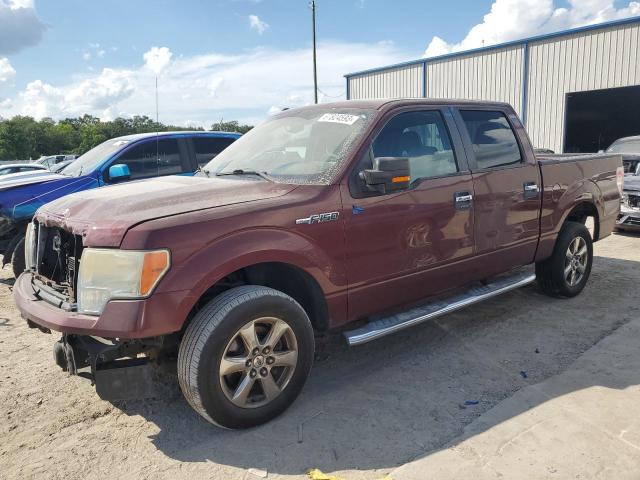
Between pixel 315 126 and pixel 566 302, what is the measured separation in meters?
3.24

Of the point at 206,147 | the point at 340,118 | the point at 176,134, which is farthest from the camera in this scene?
the point at 206,147

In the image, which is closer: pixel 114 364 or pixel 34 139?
pixel 114 364

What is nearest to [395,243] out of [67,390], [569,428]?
[569,428]

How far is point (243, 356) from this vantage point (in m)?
2.96

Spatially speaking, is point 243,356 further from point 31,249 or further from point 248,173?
point 31,249

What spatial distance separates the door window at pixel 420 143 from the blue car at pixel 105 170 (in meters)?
3.51

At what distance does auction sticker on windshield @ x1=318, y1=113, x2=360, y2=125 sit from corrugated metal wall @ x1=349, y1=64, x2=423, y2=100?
688 inches

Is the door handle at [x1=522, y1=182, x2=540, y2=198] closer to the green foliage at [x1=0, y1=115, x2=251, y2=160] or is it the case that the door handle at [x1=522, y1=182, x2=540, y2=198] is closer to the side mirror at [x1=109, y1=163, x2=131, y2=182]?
the side mirror at [x1=109, y1=163, x2=131, y2=182]

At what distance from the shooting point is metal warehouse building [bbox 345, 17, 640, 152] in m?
15.6

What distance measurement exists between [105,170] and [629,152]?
9220 millimetres

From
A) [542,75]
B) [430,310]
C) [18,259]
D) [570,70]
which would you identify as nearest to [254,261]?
[430,310]

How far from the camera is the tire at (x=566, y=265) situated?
16.9ft

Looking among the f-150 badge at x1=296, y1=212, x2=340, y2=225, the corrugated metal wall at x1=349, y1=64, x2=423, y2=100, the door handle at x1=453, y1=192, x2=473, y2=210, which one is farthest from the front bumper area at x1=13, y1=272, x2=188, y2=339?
the corrugated metal wall at x1=349, y1=64, x2=423, y2=100

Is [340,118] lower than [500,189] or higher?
higher
